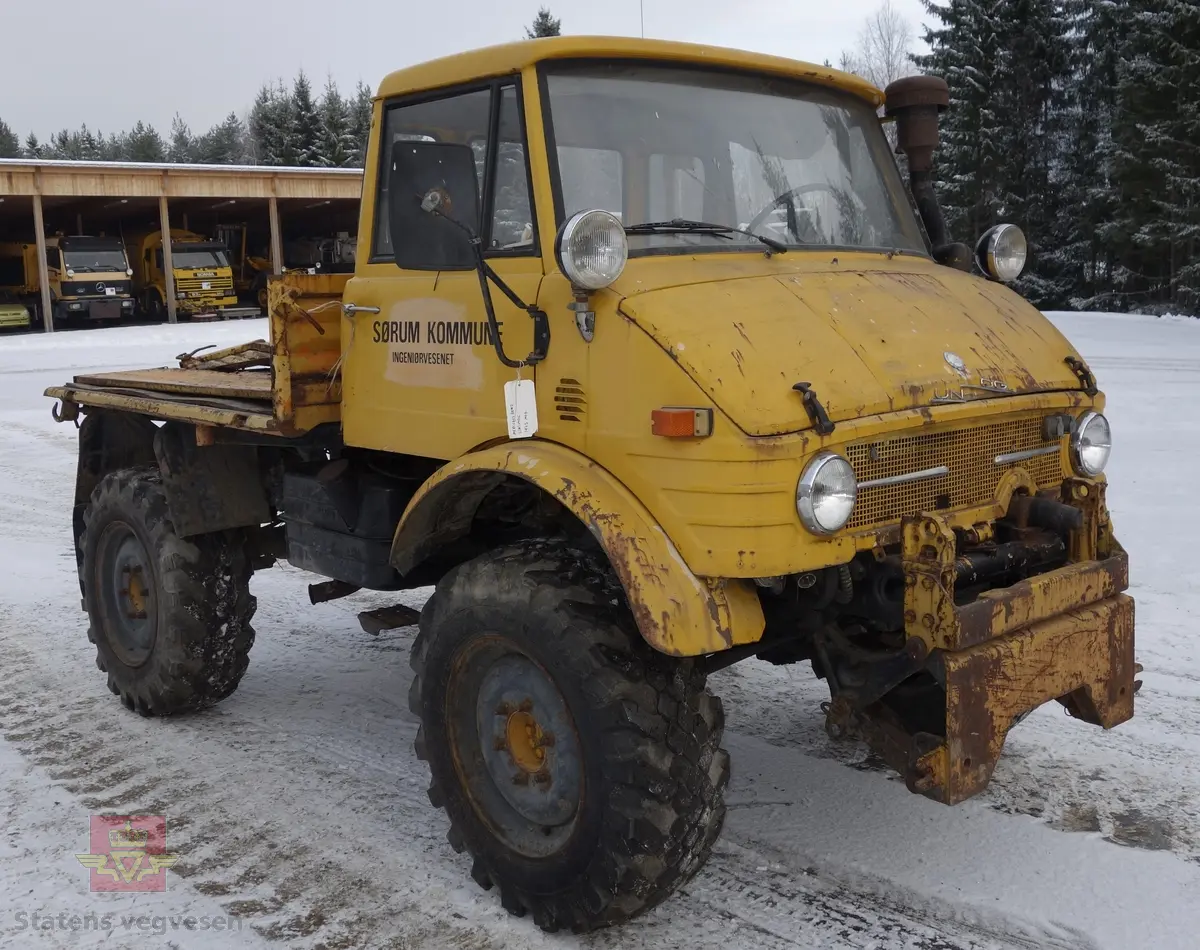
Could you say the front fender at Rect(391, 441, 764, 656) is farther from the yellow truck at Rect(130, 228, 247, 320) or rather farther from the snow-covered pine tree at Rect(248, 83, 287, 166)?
the snow-covered pine tree at Rect(248, 83, 287, 166)

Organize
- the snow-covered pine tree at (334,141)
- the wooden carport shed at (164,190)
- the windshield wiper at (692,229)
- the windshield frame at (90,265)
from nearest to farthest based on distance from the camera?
the windshield wiper at (692,229), the wooden carport shed at (164,190), the windshield frame at (90,265), the snow-covered pine tree at (334,141)

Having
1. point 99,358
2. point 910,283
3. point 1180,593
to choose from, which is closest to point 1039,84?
point 99,358

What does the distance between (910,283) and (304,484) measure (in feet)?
8.58

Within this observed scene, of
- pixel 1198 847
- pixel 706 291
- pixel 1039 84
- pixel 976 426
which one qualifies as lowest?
pixel 1198 847

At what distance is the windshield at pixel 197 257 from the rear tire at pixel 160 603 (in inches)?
1149

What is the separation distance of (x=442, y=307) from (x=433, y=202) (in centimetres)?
47

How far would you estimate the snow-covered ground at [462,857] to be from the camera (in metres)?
3.59

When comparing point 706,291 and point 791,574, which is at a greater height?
point 706,291

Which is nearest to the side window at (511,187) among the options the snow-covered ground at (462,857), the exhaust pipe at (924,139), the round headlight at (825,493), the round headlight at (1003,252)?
the round headlight at (825,493)

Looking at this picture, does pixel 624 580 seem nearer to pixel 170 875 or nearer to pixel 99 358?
pixel 170 875

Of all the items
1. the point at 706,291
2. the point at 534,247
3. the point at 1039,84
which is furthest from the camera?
the point at 1039,84

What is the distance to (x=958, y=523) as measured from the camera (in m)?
3.59

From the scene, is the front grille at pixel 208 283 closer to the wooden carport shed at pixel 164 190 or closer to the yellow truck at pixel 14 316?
the wooden carport shed at pixel 164 190

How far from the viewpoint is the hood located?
3238 mm
